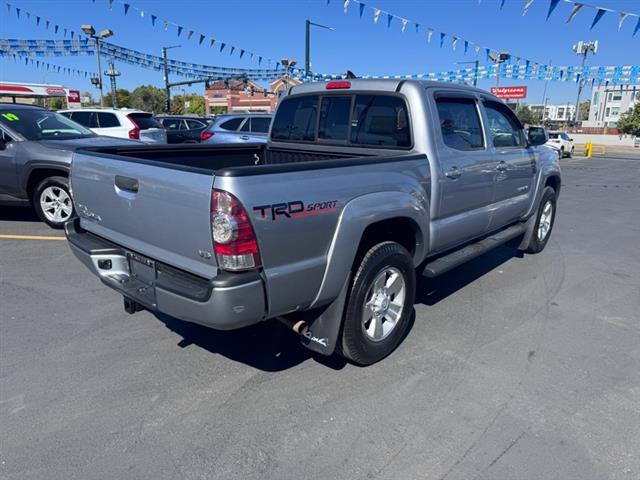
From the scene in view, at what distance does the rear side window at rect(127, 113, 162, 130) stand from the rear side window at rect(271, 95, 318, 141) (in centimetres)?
806

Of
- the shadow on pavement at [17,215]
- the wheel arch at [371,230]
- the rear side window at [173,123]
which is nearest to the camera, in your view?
the wheel arch at [371,230]

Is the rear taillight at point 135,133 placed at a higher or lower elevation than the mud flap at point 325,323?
higher

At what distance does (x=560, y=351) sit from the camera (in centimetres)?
367

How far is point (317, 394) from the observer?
3.05 meters

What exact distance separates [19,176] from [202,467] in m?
5.94

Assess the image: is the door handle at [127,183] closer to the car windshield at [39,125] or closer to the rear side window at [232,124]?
the car windshield at [39,125]

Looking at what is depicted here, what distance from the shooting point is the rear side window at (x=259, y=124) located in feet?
40.5

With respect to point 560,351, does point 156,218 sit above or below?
above

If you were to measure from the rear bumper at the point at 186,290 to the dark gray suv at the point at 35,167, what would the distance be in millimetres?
4032

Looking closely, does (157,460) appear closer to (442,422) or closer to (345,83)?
(442,422)

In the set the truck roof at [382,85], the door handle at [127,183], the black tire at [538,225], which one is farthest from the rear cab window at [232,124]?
the door handle at [127,183]

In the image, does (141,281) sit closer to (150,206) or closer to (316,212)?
(150,206)

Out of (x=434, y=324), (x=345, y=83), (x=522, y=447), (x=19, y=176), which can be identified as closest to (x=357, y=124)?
(x=345, y=83)

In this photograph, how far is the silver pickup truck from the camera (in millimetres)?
2475
